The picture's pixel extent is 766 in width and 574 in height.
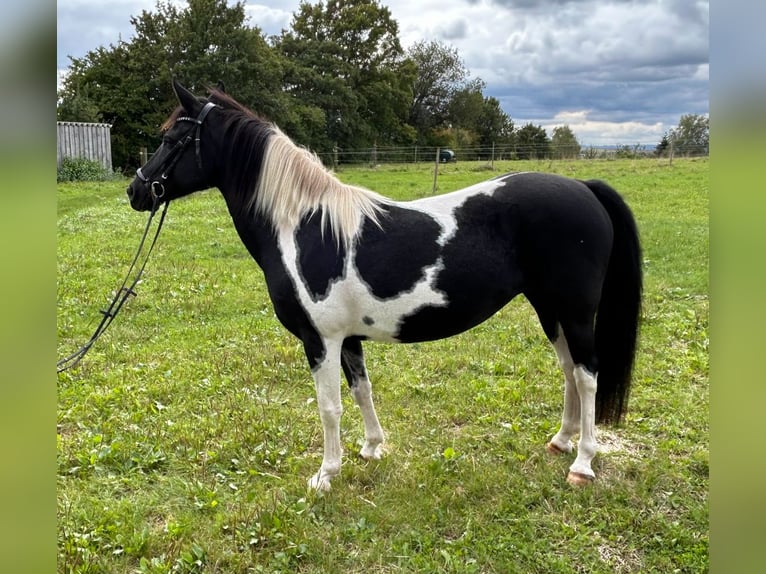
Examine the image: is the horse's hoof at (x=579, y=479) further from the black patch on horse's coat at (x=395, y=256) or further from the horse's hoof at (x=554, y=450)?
the black patch on horse's coat at (x=395, y=256)

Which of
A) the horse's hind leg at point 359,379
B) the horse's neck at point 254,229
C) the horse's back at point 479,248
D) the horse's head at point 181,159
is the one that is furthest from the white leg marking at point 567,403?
the horse's head at point 181,159

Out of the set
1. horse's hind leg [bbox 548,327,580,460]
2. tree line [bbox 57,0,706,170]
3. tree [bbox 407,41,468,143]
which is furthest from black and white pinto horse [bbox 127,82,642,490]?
tree [bbox 407,41,468,143]

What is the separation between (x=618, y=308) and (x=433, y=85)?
4408 cm

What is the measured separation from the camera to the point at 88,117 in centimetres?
1964

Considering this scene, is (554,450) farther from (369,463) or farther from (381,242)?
(381,242)

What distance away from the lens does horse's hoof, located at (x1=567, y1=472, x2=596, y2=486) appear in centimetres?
306

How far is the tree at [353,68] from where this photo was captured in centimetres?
2683

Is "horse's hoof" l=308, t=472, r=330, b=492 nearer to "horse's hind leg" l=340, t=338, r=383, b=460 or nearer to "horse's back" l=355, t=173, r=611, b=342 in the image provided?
"horse's hind leg" l=340, t=338, r=383, b=460

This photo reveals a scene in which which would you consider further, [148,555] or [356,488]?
[356,488]

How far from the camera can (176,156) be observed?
9.93ft
